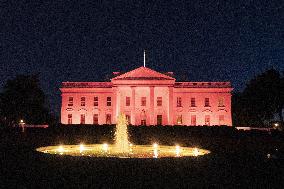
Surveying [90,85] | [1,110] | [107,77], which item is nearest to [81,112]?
[90,85]

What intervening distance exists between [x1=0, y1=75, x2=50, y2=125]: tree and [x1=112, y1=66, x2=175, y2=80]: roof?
1770cm

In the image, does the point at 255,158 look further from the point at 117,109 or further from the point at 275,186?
the point at 117,109

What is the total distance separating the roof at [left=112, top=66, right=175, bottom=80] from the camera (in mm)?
62062

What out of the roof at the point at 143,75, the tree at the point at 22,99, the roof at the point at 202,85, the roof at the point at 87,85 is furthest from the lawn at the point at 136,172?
the tree at the point at 22,99

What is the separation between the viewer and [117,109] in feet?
Result: 205

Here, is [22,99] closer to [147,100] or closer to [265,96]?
[147,100]

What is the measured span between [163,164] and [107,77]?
199 feet

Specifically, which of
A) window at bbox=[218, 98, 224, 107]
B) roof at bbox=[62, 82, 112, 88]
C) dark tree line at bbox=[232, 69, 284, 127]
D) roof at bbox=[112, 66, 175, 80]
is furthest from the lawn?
dark tree line at bbox=[232, 69, 284, 127]

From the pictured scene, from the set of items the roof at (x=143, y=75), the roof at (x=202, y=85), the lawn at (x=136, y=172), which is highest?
the roof at (x=143, y=75)

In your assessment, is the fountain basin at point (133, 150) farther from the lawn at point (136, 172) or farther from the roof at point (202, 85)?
the roof at point (202, 85)

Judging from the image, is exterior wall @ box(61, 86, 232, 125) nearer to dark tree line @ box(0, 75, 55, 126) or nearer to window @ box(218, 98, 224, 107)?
window @ box(218, 98, 224, 107)

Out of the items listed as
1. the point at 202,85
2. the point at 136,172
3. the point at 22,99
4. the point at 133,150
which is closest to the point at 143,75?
the point at 202,85

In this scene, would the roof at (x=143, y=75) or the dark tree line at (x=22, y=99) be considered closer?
the roof at (x=143, y=75)

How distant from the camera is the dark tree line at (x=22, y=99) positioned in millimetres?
69312
